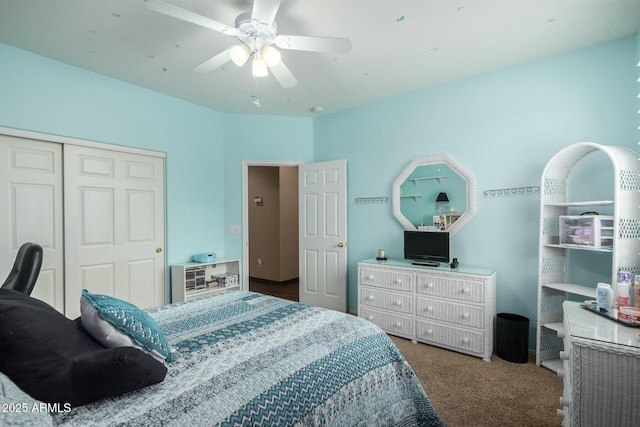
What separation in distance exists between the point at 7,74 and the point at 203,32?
1714mm

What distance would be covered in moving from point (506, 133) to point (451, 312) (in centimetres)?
178

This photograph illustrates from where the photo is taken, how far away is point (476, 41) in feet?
8.33

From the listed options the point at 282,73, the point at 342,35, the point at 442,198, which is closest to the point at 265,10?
the point at 282,73

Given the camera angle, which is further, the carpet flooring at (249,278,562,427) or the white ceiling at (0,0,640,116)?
the white ceiling at (0,0,640,116)

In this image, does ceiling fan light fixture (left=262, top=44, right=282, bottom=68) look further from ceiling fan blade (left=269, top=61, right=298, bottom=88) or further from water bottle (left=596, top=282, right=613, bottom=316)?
water bottle (left=596, top=282, right=613, bottom=316)

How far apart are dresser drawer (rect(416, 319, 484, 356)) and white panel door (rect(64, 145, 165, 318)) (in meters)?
2.92

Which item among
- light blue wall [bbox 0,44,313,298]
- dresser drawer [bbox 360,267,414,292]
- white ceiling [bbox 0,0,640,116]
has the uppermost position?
white ceiling [bbox 0,0,640,116]

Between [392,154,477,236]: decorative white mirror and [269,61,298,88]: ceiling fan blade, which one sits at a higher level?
[269,61,298,88]: ceiling fan blade

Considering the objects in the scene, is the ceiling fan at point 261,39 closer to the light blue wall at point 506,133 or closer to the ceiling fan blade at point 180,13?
the ceiling fan blade at point 180,13

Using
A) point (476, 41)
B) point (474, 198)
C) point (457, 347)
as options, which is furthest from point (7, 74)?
point (457, 347)

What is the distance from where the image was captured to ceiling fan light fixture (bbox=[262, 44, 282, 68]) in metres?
2.02

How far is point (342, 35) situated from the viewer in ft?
8.01

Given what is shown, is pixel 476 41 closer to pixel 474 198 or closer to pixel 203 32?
pixel 474 198

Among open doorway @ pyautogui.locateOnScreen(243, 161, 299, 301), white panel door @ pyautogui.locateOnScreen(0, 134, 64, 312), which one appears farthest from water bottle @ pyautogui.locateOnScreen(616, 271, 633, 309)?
open doorway @ pyautogui.locateOnScreen(243, 161, 299, 301)
